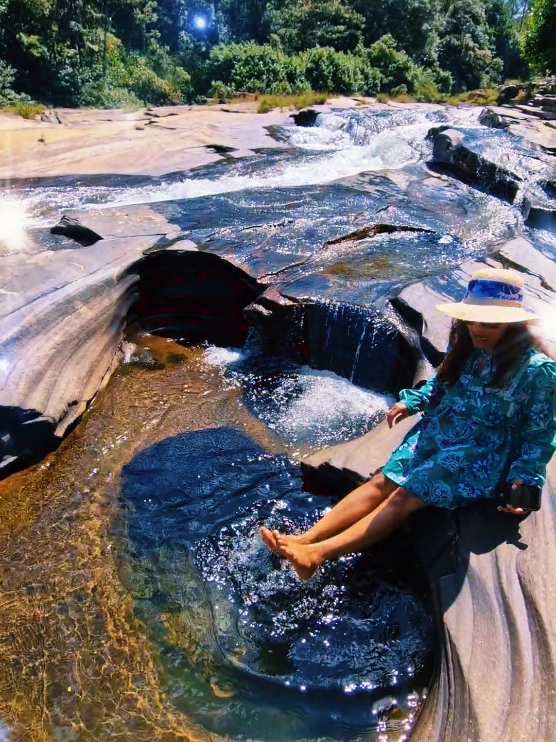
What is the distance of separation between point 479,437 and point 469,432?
1.8 inches

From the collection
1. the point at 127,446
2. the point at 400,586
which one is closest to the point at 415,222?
the point at 127,446

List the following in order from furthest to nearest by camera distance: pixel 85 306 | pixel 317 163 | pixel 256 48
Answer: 1. pixel 256 48
2. pixel 317 163
3. pixel 85 306

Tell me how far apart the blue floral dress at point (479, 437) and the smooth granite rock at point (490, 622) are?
19 centimetres

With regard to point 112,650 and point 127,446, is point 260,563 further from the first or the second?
point 127,446

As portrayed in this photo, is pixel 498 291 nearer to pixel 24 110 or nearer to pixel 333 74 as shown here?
pixel 24 110

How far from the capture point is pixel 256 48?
2081cm

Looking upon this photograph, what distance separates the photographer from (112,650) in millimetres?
2576

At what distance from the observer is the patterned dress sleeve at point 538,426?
2293 millimetres

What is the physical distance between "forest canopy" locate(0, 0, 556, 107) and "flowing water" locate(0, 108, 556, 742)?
13167 millimetres

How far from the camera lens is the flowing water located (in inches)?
93.4

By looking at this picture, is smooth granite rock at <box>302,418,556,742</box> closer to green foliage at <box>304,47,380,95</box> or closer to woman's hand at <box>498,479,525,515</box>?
woman's hand at <box>498,479,525,515</box>

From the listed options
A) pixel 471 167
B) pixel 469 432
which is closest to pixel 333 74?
pixel 471 167

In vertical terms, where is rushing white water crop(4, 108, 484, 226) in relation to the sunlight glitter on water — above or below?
above

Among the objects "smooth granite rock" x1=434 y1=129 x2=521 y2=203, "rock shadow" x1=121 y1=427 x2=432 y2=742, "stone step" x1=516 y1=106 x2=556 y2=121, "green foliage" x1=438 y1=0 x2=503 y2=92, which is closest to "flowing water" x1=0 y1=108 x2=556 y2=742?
"rock shadow" x1=121 y1=427 x2=432 y2=742
